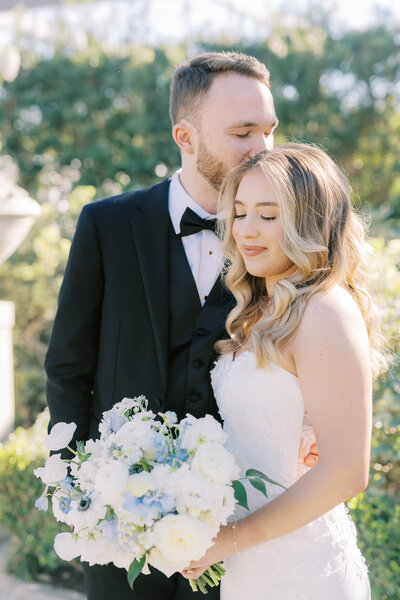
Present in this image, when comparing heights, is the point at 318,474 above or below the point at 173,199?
below

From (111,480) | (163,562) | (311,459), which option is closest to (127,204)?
(311,459)

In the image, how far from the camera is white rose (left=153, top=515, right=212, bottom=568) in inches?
57.6

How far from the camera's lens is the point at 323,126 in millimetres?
9406

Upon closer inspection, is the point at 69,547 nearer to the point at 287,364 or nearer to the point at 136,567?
the point at 136,567

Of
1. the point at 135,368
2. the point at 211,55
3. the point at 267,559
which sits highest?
the point at 211,55

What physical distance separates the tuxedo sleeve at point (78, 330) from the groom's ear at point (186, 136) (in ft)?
1.41

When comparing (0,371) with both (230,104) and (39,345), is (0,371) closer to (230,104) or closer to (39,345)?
(39,345)

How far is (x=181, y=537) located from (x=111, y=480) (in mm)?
201

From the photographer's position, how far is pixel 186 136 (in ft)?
8.32

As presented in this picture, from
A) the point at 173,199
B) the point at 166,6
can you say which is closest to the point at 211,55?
the point at 173,199

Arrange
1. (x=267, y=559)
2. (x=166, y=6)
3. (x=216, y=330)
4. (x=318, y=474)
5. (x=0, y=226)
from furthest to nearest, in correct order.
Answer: (x=166, y=6) → (x=0, y=226) → (x=216, y=330) → (x=267, y=559) → (x=318, y=474)

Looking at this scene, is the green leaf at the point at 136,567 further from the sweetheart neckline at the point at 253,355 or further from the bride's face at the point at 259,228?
the bride's face at the point at 259,228

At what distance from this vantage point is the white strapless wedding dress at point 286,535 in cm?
182

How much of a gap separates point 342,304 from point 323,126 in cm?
817
